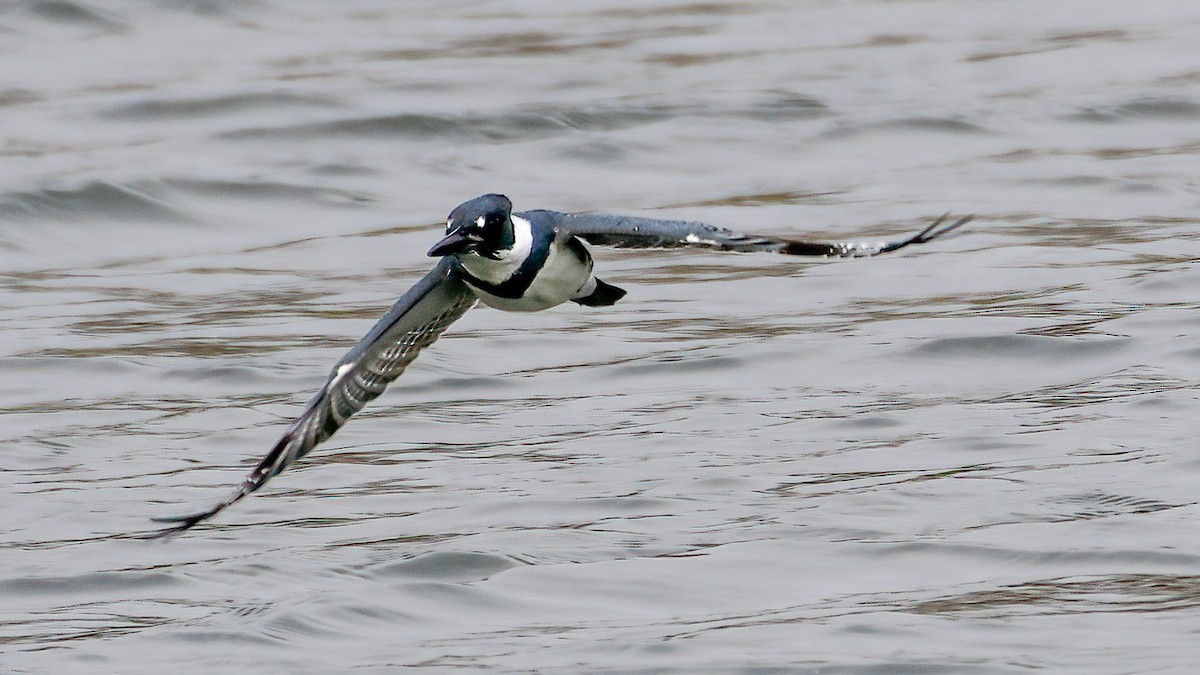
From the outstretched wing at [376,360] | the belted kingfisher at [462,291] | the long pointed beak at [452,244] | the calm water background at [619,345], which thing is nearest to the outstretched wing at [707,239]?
the belted kingfisher at [462,291]

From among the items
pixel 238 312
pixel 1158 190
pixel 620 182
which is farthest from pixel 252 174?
pixel 1158 190

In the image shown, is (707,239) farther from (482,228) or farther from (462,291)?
(462,291)

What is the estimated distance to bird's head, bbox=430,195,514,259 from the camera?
6898 mm

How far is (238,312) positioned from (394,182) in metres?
3.15

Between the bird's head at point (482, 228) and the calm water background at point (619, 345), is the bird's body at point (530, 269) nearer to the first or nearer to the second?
the bird's head at point (482, 228)

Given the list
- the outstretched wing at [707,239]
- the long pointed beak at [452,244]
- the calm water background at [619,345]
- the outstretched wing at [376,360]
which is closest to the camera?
the outstretched wing at [707,239]

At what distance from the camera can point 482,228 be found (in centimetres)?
691

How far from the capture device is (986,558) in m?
7.42

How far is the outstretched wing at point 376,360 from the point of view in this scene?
6836 mm

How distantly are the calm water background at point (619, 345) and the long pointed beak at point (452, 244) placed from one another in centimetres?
115

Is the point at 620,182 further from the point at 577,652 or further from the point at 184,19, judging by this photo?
the point at 577,652

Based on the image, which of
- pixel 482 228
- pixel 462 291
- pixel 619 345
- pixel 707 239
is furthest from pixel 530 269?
pixel 619 345

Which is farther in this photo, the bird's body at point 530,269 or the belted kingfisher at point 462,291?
the bird's body at point 530,269

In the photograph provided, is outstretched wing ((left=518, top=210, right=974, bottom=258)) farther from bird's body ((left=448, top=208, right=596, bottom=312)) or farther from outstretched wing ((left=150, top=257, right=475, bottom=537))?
outstretched wing ((left=150, top=257, right=475, bottom=537))
